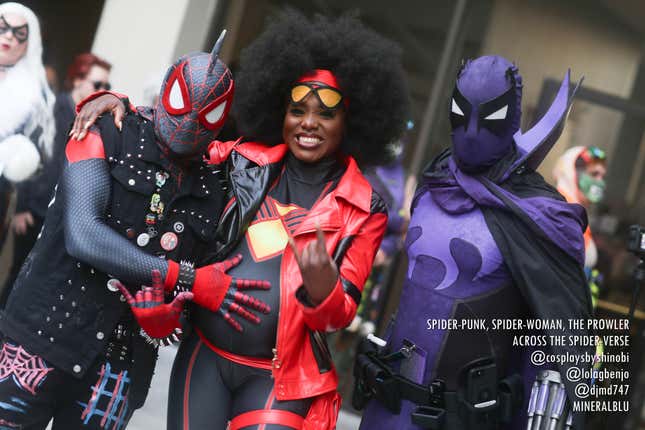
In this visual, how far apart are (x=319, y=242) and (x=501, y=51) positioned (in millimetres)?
4595

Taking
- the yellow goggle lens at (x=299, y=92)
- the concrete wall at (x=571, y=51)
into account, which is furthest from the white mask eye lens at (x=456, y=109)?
the concrete wall at (x=571, y=51)

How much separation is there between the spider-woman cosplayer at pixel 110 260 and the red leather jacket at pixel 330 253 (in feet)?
0.78

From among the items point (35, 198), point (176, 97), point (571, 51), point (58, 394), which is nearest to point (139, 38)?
point (35, 198)

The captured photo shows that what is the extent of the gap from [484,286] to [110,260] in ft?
4.53

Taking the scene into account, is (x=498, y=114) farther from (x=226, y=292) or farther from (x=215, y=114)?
(x=226, y=292)

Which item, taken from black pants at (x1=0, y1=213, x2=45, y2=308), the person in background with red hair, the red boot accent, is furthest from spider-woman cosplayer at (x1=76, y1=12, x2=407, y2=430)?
black pants at (x1=0, y1=213, x2=45, y2=308)

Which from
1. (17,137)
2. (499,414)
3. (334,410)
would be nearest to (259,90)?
(334,410)

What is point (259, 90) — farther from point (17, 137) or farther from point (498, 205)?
point (17, 137)

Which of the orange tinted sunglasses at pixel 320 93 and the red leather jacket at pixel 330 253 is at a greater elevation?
the orange tinted sunglasses at pixel 320 93

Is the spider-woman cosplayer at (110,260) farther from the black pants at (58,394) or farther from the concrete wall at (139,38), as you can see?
the concrete wall at (139,38)

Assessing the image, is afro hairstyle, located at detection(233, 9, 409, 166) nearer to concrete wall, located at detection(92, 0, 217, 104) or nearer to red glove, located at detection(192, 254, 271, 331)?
red glove, located at detection(192, 254, 271, 331)

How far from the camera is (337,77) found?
3289 mm

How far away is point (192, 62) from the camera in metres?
2.99

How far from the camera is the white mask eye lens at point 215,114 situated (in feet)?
9.75
